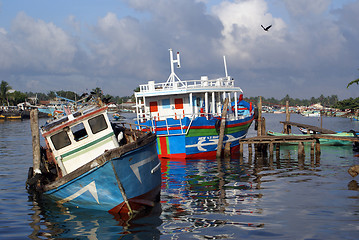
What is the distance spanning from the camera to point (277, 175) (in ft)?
66.1

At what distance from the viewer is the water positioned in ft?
36.1

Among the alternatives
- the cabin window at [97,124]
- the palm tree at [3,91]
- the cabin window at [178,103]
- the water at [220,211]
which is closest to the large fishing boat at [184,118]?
the cabin window at [178,103]

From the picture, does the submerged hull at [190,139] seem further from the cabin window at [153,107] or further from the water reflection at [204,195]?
the cabin window at [153,107]

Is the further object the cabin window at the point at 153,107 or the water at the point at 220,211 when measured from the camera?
the cabin window at the point at 153,107

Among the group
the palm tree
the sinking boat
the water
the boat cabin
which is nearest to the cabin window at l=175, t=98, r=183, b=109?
the water

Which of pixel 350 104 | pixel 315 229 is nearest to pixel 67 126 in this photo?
pixel 315 229

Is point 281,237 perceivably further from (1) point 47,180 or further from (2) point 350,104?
(2) point 350,104

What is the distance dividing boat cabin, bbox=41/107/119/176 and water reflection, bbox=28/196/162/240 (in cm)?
167

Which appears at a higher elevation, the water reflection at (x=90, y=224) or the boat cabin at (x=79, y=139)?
the boat cabin at (x=79, y=139)

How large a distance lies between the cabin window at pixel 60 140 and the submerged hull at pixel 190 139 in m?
11.9

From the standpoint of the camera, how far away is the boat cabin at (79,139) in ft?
43.7

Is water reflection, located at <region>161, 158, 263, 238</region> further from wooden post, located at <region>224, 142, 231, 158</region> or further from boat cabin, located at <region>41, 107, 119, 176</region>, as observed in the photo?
boat cabin, located at <region>41, 107, 119, 176</region>

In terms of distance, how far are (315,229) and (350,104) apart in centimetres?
8564

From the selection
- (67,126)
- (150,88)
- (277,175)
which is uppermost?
(150,88)
